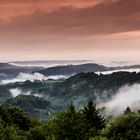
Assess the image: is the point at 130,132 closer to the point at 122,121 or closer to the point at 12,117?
the point at 122,121

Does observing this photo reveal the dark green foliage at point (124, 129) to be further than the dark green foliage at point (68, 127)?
Yes

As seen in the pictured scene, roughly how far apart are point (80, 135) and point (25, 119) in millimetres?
73648

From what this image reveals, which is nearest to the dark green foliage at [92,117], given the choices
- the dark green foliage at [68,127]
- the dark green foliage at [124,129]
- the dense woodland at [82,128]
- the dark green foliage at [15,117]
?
the dense woodland at [82,128]

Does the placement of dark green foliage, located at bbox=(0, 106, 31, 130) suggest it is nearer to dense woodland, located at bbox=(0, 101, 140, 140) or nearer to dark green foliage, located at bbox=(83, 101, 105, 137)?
dense woodland, located at bbox=(0, 101, 140, 140)

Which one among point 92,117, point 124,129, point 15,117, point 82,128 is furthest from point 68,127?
point 15,117

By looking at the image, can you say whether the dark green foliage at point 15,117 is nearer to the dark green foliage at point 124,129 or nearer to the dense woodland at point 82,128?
the dense woodland at point 82,128

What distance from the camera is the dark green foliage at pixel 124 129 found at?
319 ft

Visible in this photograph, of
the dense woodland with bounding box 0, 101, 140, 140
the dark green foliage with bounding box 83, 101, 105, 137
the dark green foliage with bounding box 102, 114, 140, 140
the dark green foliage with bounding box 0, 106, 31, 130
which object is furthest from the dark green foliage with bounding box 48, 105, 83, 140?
the dark green foliage with bounding box 0, 106, 31, 130

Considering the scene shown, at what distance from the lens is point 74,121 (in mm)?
86938

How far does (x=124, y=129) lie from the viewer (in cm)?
10081

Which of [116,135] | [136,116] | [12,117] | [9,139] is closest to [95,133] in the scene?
[116,135]

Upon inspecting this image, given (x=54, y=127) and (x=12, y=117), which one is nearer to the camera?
(x=54, y=127)

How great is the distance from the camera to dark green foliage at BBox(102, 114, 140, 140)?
319ft

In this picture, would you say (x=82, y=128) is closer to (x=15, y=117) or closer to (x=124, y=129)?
(x=124, y=129)
